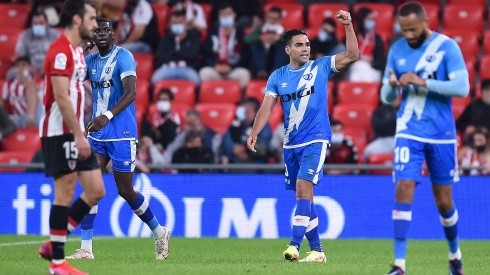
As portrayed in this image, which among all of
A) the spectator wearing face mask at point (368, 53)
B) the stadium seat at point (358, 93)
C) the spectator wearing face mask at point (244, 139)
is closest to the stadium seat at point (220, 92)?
the spectator wearing face mask at point (244, 139)

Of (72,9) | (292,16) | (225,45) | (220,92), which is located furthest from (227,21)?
(72,9)

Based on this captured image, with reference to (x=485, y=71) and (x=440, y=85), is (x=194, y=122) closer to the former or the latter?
(x=485, y=71)

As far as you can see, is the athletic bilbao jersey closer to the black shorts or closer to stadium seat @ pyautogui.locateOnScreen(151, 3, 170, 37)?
the black shorts

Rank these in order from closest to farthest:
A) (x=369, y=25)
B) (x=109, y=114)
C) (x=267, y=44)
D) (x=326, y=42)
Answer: (x=109, y=114) → (x=326, y=42) → (x=369, y=25) → (x=267, y=44)

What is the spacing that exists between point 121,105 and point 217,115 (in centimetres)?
736

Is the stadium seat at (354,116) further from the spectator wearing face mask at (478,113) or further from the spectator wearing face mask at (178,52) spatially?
the spectator wearing face mask at (178,52)

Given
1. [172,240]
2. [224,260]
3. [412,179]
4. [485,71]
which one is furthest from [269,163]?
[412,179]

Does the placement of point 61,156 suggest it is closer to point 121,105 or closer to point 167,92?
point 121,105

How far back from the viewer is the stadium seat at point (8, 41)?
2102 centimetres

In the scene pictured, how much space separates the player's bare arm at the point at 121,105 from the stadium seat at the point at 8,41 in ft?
31.4

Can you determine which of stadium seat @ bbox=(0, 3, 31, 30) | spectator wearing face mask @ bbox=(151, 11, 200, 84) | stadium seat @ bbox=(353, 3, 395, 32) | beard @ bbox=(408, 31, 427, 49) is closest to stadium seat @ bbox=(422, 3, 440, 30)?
stadium seat @ bbox=(353, 3, 395, 32)

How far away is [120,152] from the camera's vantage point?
12.1 metres

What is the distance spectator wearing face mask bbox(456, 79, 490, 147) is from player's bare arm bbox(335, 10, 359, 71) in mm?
6103

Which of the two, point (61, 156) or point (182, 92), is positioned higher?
point (61, 156)
